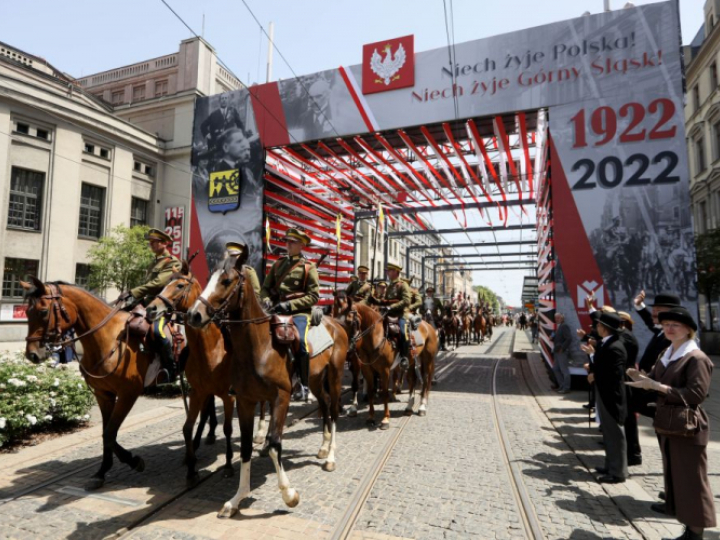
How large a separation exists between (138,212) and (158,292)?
27.5 meters

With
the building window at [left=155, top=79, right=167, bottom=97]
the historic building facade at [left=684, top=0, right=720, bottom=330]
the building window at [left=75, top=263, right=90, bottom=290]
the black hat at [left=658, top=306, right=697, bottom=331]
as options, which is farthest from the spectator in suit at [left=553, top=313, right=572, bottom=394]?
the building window at [left=155, top=79, right=167, bottom=97]

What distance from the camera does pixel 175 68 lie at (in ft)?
125

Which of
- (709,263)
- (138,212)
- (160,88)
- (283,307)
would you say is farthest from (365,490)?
(160,88)

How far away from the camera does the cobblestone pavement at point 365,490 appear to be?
12.6 ft

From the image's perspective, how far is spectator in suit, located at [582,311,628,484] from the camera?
4.96 meters

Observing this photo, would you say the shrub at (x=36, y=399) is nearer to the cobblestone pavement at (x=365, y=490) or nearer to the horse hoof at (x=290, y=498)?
the cobblestone pavement at (x=365, y=490)

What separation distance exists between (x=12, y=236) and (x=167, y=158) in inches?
487

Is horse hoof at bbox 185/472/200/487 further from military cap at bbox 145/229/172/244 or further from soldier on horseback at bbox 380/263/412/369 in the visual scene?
soldier on horseback at bbox 380/263/412/369

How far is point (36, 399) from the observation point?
6168mm

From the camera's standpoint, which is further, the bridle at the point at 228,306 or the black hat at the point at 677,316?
the bridle at the point at 228,306

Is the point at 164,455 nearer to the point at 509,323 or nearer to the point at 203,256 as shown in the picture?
the point at 203,256

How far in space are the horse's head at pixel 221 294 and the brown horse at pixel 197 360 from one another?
86cm

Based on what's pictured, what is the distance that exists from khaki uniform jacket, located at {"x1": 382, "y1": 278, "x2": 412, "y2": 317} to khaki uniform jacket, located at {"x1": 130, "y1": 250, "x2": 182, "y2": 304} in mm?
4124

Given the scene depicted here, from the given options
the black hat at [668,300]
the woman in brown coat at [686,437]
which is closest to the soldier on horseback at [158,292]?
the woman in brown coat at [686,437]
